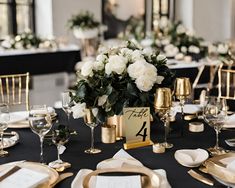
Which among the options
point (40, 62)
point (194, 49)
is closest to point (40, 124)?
point (40, 62)

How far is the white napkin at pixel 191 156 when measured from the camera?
1.61 metres

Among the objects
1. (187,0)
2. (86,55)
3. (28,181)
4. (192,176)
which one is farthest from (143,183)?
(187,0)

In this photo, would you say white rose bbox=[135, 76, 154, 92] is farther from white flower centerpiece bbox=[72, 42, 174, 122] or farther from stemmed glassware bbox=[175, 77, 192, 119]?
stemmed glassware bbox=[175, 77, 192, 119]

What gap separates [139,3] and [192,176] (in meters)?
6.04

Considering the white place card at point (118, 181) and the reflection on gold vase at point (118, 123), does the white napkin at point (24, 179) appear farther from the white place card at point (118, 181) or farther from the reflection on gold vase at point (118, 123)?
the reflection on gold vase at point (118, 123)

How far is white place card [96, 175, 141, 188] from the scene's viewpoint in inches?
55.2

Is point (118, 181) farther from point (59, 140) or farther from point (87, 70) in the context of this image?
point (87, 70)

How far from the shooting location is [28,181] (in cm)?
144

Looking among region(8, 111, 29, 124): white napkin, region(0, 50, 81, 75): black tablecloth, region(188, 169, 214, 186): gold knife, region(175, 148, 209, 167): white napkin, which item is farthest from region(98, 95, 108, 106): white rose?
region(0, 50, 81, 75): black tablecloth

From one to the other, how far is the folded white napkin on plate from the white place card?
0.08ft

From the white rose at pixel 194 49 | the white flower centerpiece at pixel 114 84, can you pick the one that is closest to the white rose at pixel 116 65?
the white flower centerpiece at pixel 114 84

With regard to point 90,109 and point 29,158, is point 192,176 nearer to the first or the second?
point 90,109

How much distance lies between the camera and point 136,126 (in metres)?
1.87

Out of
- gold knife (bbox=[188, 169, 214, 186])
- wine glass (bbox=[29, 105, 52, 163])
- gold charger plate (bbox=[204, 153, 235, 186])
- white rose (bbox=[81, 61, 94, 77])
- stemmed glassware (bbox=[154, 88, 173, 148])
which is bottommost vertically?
gold knife (bbox=[188, 169, 214, 186])
